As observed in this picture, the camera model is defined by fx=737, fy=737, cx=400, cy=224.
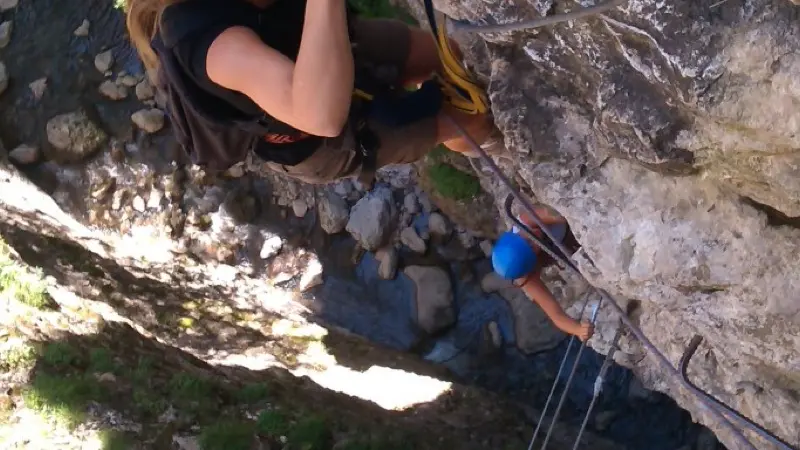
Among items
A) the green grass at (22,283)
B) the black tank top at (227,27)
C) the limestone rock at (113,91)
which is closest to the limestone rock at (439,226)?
the limestone rock at (113,91)

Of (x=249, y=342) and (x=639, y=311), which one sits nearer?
(x=639, y=311)

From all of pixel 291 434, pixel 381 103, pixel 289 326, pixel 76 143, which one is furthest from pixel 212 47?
pixel 76 143

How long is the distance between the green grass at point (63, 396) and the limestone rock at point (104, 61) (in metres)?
2.26

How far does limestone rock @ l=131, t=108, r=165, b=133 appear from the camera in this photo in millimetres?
5223

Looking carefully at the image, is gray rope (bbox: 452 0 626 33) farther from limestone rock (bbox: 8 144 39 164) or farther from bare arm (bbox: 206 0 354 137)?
limestone rock (bbox: 8 144 39 164)

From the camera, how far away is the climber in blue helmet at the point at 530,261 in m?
3.00

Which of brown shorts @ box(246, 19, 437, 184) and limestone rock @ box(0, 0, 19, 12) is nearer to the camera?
brown shorts @ box(246, 19, 437, 184)

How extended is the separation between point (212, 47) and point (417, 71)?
981 millimetres

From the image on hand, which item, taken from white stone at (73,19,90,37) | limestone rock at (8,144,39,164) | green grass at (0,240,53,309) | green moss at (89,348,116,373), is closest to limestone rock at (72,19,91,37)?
white stone at (73,19,90,37)

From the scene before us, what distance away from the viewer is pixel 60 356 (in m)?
4.75

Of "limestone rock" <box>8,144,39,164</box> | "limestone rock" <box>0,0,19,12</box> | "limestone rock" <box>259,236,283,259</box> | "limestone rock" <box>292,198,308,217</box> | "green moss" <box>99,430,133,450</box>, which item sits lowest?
"green moss" <box>99,430,133,450</box>

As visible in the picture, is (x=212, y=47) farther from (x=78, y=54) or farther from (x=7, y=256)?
(x=78, y=54)

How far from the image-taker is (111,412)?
4297 millimetres

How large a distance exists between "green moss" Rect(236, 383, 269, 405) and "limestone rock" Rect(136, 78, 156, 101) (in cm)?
222
